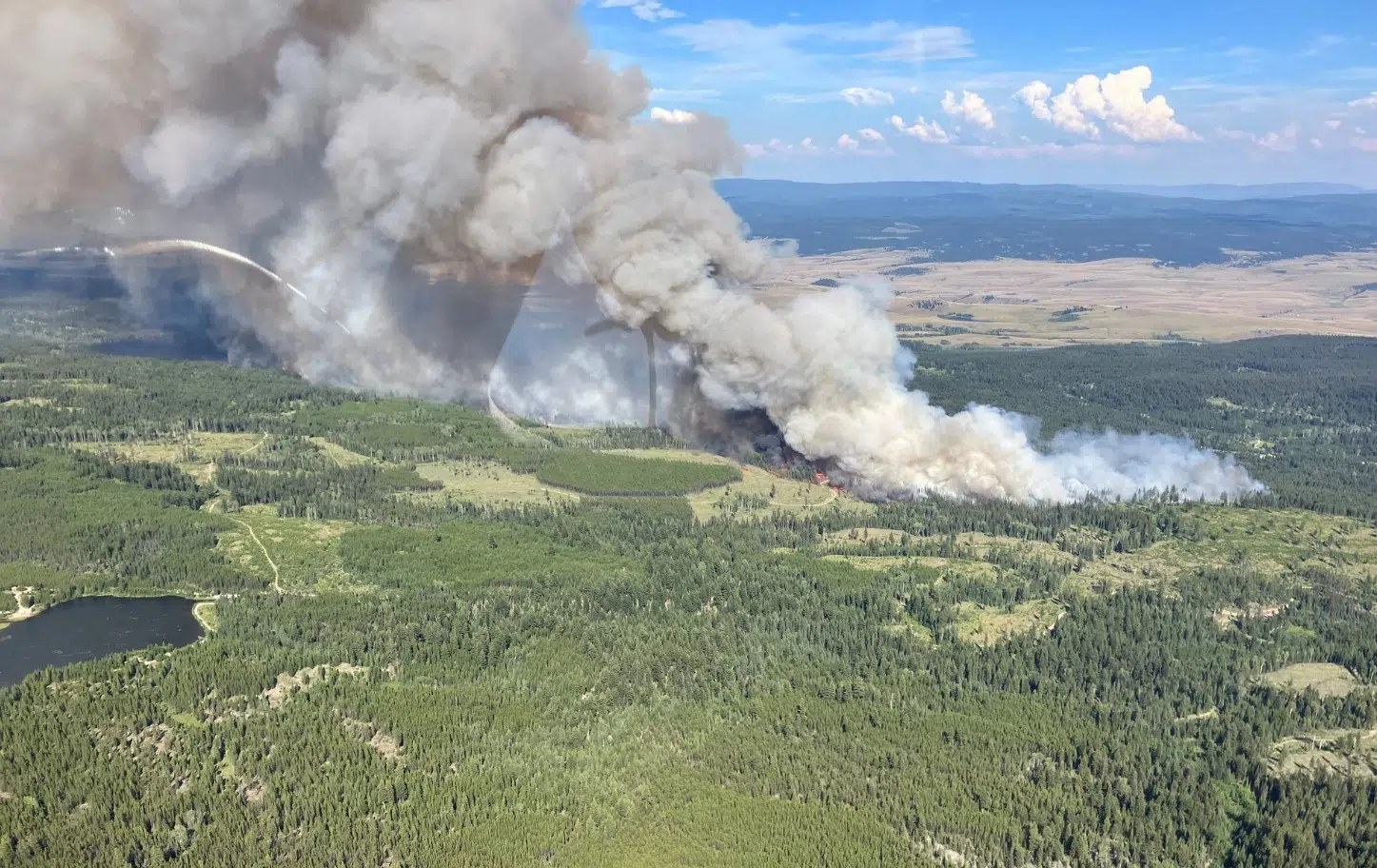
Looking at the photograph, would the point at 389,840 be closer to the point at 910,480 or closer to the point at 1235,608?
the point at 1235,608

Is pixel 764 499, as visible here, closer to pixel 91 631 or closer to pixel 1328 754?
pixel 1328 754

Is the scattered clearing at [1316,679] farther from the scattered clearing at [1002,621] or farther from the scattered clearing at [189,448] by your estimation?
the scattered clearing at [189,448]

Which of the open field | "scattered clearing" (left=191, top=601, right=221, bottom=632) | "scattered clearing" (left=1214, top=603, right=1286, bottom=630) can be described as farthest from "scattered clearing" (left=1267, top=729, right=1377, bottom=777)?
the open field

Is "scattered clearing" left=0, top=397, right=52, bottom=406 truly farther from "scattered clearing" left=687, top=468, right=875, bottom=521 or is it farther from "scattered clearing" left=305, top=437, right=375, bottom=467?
"scattered clearing" left=687, top=468, right=875, bottom=521

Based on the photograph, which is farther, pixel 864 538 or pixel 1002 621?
pixel 864 538

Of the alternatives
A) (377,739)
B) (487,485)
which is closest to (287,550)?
(487,485)

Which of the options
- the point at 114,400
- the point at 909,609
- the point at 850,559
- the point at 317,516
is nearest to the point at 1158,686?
the point at 909,609
